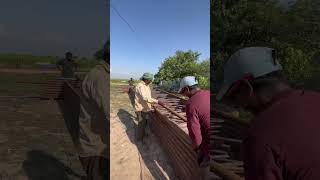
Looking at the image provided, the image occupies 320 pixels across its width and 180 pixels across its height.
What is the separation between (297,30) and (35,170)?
2171mm

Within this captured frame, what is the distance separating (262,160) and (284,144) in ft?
0.20

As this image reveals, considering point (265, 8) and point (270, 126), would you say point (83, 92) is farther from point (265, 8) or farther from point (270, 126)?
point (270, 126)

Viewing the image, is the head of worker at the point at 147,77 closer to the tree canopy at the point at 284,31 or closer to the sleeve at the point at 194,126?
the sleeve at the point at 194,126

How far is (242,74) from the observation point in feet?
3.23

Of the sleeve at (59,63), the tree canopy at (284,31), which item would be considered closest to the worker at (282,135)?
the tree canopy at (284,31)

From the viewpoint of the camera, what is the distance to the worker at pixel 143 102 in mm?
5973

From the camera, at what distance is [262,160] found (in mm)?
817

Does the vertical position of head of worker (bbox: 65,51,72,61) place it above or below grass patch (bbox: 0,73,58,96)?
above

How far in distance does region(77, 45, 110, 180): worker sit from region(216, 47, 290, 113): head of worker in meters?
1.37

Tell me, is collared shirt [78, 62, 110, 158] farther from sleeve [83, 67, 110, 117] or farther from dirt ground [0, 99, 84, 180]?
dirt ground [0, 99, 84, 180]

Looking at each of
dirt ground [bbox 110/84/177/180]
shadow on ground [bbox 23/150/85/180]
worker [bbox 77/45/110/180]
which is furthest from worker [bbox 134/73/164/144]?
worker [bbox 77/45/110/180]

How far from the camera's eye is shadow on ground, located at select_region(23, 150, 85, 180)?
2.75 meters

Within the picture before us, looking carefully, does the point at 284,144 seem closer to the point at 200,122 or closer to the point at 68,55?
the point at 200,122

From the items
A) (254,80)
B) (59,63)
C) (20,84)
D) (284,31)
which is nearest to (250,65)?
(254,80)
